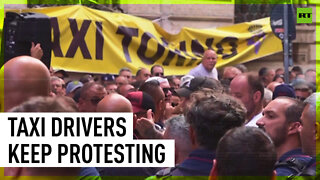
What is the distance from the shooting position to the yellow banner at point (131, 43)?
11.3ft

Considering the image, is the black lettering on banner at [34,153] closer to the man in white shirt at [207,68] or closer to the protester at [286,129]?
the man in white shirt at [207,68]

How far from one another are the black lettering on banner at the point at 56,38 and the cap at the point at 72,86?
5.7 inches

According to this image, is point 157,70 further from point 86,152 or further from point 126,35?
point 86,152

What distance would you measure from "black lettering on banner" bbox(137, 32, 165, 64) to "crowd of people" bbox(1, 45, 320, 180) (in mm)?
45

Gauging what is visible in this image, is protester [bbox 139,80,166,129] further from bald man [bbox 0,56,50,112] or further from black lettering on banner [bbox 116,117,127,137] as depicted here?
bald man [bbox 0,56,50,112]

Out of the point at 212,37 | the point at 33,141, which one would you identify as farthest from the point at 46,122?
the point at 212,37

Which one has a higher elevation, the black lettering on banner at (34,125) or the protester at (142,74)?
the protester at (142,74)

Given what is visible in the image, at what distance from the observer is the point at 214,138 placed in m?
3.43

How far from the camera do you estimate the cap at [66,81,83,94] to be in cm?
344

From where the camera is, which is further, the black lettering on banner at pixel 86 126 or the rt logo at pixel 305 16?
the rt logo at pixel 305 16

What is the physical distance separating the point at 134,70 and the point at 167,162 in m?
0.47

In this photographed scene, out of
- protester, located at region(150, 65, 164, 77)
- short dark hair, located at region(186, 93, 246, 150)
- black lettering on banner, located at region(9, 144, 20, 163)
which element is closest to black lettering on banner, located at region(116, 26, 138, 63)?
protester, located at region(150, 65, 164, 77)

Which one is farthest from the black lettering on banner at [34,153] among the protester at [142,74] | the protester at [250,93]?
the protester at [250,93]

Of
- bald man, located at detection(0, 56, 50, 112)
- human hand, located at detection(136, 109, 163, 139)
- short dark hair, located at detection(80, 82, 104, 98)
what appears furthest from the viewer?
human hand, located at detection(136, 109, 163, 139)
